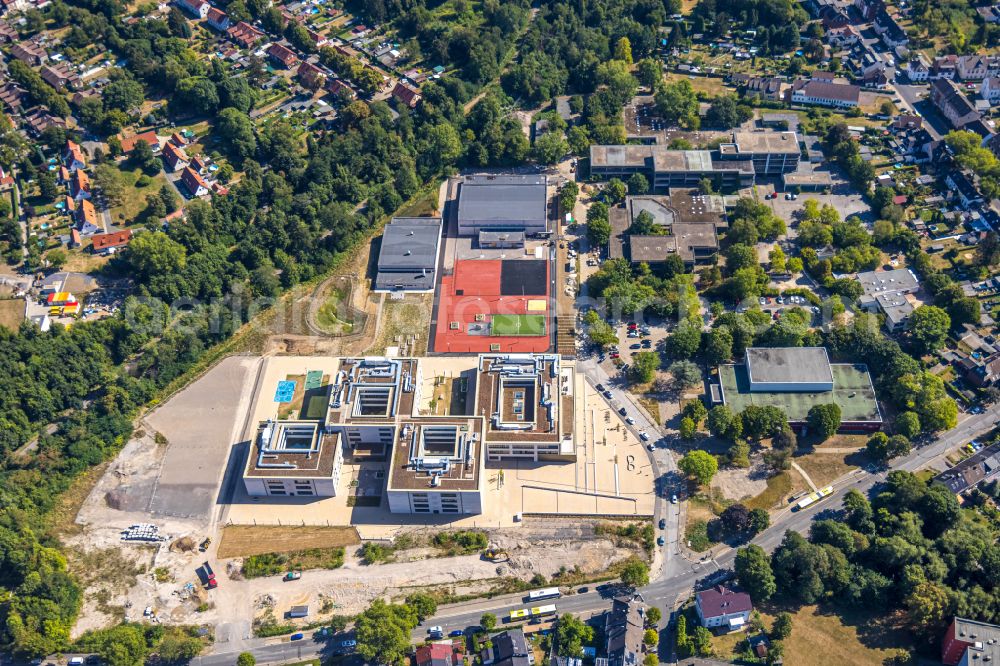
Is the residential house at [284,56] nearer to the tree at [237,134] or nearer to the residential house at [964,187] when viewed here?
the tree at [237,134]

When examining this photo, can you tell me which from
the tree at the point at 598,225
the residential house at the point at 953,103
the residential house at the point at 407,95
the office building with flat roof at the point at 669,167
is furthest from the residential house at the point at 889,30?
the residential house at the point at 407,95

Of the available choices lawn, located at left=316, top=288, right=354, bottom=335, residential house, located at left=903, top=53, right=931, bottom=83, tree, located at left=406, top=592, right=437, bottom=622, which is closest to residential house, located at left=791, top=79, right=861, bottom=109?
residential house, located at left=903, top=53, right=931, bottom=83

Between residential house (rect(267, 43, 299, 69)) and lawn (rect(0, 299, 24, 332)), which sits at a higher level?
residential house (rect(267, 43, 299, 69))

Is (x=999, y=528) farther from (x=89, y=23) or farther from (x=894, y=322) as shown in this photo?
(x=89, y=23)

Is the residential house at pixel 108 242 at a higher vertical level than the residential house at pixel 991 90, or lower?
lower

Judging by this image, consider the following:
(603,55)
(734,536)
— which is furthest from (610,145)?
(734,536)

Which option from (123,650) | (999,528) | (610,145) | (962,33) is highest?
(962,33)

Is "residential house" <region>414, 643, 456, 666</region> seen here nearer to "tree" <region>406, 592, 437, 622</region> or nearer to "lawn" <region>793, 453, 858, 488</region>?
"tree" <region>406, 592, 437, 622</region>
